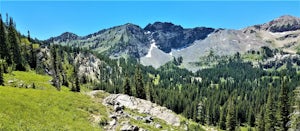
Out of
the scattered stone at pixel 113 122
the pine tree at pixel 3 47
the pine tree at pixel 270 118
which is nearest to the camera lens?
the scattered stone at pixel 113 122

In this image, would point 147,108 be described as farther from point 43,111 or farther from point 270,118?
point 43,111

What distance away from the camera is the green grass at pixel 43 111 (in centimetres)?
3597

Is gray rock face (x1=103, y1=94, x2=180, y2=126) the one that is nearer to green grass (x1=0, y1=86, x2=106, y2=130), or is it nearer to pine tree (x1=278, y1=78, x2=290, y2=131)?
pine tree (x1=278, y1=78, x2=290, y2=131)

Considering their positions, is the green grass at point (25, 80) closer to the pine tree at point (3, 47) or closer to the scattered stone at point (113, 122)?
the pine tree at point (3, 47)

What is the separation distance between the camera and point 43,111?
139 ft

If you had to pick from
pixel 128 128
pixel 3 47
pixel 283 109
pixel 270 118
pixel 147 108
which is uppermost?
pixel 3 47

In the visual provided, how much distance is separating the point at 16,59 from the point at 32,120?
83.8m

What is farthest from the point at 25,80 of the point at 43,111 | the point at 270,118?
the point at 270,118

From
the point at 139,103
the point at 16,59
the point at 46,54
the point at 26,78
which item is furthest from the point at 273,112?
the point at 46,54

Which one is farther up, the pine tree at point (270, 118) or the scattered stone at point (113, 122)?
the scattered stone at point (113, 122)

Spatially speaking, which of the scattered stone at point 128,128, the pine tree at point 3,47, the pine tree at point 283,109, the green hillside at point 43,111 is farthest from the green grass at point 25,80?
the pine tree at point 283,109

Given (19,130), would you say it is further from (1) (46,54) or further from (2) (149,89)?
(1) (46,54)

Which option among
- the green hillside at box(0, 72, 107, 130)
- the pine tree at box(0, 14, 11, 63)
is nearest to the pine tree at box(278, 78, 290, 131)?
the green hillside at box(0, 72, 107, 130)

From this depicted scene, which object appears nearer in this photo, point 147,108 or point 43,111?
point 43,111
